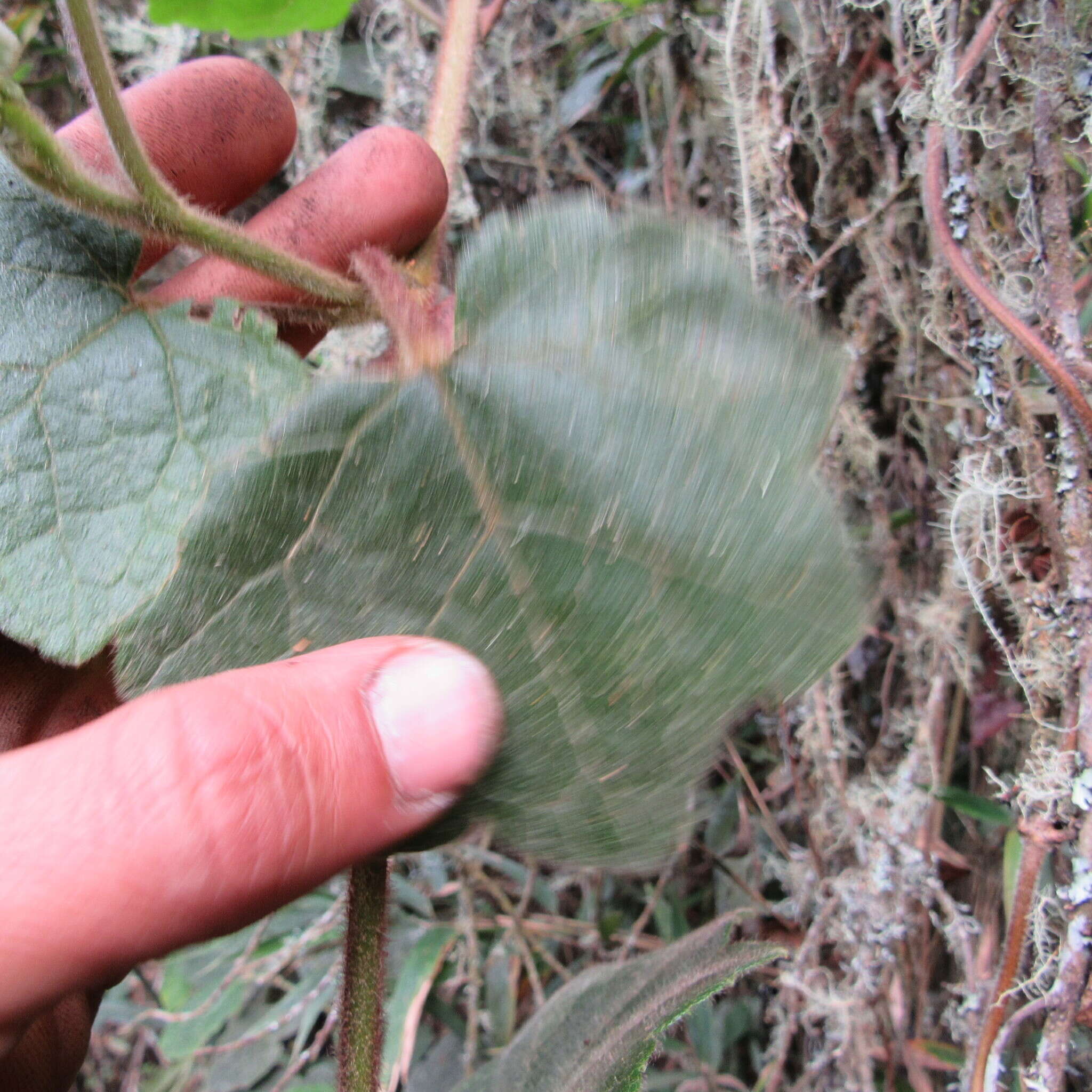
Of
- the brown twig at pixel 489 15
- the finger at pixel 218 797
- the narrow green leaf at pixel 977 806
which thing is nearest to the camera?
the finger at pixel 218 797

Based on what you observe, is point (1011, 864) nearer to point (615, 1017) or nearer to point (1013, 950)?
point (1013, 950)

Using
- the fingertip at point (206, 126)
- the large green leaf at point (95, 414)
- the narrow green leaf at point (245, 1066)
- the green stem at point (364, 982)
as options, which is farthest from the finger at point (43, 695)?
the narrow green leaf at point (245, 1066)

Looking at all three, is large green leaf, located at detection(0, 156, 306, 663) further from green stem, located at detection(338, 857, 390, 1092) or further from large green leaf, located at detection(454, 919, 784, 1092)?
large green leaf, located at detection(454, 919, 784, 1092)

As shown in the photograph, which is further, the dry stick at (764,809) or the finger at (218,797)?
the dry stick at (764,809)

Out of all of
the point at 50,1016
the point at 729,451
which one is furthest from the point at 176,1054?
the point at 729,451

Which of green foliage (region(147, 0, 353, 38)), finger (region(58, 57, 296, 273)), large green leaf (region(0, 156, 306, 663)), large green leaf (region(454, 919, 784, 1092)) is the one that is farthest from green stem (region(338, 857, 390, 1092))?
green foliage (region(147, 0, 353, 38))

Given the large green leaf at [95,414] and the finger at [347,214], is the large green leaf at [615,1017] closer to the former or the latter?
the large green leaf at [95,414]

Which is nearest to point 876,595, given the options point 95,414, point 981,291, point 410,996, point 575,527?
point 575,527
